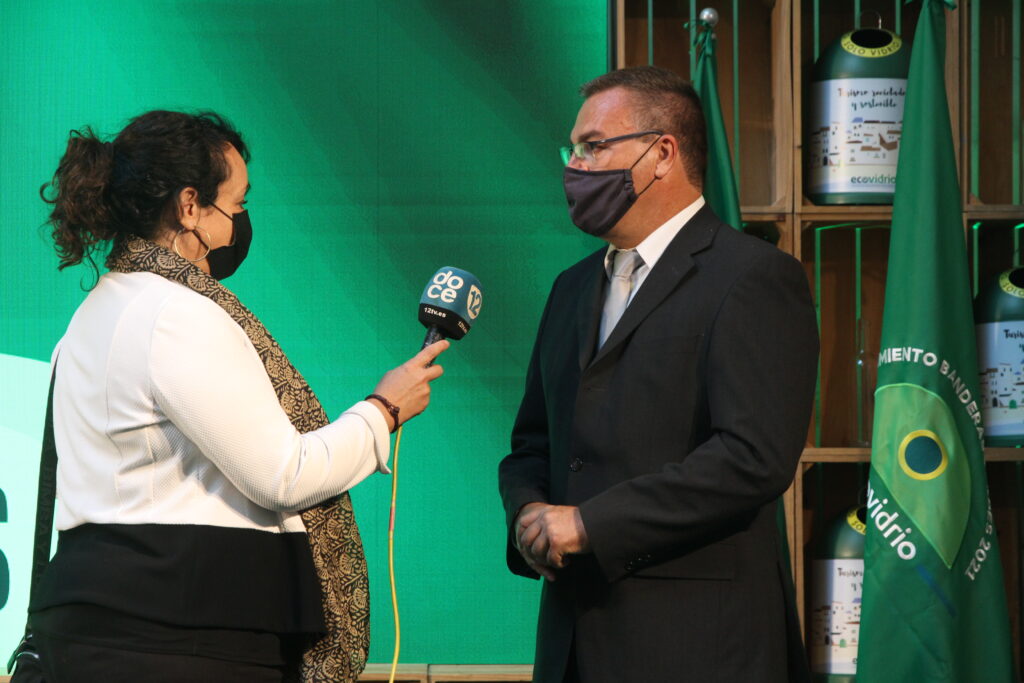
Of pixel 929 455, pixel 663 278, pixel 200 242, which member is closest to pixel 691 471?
pixel 663 278

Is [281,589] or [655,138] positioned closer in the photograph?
[281,589]

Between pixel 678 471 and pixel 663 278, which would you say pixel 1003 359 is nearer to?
pixel 663 278

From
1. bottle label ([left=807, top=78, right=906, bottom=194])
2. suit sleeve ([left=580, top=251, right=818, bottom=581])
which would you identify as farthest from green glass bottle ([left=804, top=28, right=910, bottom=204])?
suit sleeve ([left=580, top=251, right=818, bottom=581])

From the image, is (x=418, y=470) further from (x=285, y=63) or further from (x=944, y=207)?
(x=944, y=207)

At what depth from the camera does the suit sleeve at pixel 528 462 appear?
1.99m

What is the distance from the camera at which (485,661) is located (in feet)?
10.9

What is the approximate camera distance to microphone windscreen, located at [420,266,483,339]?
6.29 ft

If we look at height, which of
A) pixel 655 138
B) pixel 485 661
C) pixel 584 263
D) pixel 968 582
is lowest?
pixel 485 661

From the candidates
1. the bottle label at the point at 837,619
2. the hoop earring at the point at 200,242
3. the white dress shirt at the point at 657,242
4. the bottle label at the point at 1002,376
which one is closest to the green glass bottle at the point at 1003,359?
the bottle label at the point at 1002,376

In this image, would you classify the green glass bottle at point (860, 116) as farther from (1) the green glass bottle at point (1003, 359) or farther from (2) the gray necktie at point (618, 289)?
(2) the gray necktie at point (618, 289)

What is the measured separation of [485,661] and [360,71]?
1.81 m

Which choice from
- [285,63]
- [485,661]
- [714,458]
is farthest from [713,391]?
[285,63]

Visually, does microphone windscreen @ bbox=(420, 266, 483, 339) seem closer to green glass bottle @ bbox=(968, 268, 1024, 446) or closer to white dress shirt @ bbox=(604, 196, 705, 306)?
white dress shirt @ bbox=(604, 196, 705, 306)

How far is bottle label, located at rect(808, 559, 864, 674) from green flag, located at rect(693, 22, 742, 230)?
3.10 ft
